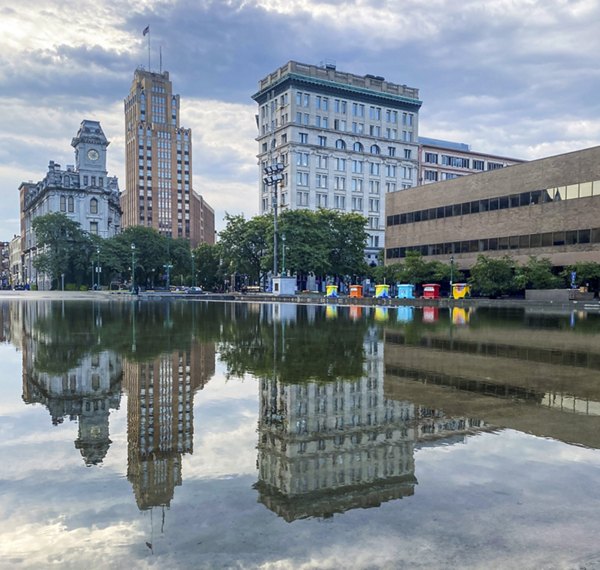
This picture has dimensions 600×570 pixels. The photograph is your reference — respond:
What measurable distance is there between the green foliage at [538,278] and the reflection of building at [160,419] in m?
47.1

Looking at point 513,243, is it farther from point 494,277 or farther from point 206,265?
point 206,265

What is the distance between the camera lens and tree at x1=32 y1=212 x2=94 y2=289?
351 ft

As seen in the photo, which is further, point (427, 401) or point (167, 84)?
point (167, 84)

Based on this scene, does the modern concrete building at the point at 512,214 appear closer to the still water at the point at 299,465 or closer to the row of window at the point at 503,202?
→ the row of window at the point at 503,202

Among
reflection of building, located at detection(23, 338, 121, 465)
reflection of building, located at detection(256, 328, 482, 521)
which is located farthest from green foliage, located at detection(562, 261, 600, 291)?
reflection of building, located at detection(23, 338, 121, 465)

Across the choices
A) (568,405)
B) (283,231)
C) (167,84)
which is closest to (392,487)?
(568,405)

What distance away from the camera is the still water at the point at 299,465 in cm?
366

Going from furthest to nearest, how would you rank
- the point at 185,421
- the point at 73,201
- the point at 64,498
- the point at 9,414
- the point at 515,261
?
the point at 73,201, the point at 515,261, the point at 9,414, the point at 185,421, the point at 64,498

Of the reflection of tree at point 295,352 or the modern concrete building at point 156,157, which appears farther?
the modern concrete building at point 156,157

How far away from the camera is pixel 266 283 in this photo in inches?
3863

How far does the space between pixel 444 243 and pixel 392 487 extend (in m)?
69.2

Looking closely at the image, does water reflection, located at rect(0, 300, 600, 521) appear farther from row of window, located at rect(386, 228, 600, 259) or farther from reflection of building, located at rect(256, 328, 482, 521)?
row of window, located at rect(386, 228, 600, 259)

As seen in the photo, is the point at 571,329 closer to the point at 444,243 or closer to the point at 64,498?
the point at 64,498

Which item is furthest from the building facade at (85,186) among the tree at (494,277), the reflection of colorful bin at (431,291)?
the tree at (494,277)
